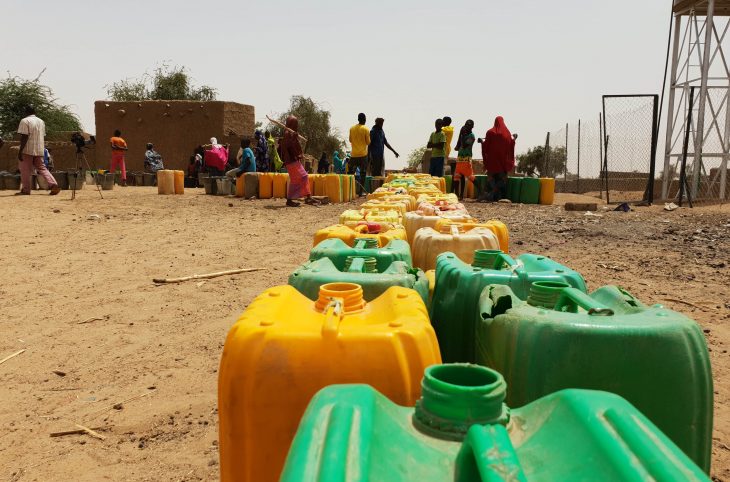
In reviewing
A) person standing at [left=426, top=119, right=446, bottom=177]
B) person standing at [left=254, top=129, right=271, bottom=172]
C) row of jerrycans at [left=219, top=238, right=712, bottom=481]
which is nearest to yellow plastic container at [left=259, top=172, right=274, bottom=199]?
person standing at [left=254, top=129, right=271, bottom=172]

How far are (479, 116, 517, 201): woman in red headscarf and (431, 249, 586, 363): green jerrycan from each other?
10.6 m

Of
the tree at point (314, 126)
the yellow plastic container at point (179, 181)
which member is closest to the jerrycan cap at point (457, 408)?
the yellow plastic container at point (179, 181)

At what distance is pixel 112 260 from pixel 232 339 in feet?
17.4

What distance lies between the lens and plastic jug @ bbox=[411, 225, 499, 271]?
125 inches

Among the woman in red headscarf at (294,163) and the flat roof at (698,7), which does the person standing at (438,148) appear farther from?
the flat roof at (698,7)

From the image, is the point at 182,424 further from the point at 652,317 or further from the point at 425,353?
the point at 652,317

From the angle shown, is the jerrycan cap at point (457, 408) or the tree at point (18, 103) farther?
the tree at point (18, 103)

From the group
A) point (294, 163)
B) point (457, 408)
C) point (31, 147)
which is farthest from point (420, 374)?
point (31, 147)

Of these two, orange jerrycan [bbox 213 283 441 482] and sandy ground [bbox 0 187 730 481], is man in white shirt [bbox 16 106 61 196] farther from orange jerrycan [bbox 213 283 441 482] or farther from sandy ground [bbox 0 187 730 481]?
orange jerrycan [bbox 213 283 441 482]

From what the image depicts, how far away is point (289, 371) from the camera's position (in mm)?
1329

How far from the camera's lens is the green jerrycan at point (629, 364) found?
55.4 inches

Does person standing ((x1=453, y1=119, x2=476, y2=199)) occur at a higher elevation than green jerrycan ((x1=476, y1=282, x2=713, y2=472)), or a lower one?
higher

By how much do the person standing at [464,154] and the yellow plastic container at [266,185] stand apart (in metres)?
4.45

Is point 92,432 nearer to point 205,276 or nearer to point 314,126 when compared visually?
point 205,276
